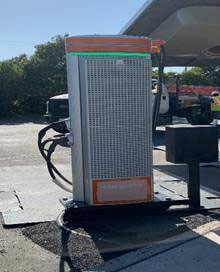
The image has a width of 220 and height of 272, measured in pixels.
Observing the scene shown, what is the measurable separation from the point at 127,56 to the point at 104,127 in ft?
3.04

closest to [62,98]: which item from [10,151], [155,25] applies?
[10,151]

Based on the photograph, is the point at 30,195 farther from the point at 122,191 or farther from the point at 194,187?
the point at 194,187

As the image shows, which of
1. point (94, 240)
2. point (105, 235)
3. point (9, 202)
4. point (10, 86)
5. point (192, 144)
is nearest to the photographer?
point (94, 240)

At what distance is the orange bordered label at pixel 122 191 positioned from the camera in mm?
6695

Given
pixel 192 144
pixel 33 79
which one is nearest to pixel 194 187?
pixel 192 144

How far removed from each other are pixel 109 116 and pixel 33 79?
2977 centimetres

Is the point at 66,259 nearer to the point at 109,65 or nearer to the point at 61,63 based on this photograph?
the point at 109,65

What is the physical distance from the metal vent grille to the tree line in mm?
26945

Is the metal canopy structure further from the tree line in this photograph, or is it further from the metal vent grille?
the metal vent grille

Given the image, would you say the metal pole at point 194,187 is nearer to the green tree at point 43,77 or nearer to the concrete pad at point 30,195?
the concrete pad at point 30,195

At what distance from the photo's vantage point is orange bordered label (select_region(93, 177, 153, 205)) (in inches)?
264

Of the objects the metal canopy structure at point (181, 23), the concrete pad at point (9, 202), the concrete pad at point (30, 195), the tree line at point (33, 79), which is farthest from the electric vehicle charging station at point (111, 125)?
the tree line at point (33, 79)

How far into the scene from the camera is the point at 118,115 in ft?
22.0

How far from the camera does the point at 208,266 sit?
5047mm
